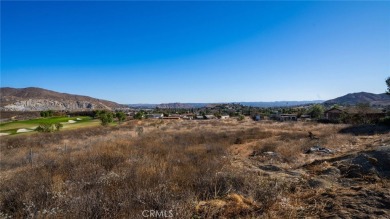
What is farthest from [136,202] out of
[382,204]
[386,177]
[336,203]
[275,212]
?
[386,177]

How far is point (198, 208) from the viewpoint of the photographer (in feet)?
14.8

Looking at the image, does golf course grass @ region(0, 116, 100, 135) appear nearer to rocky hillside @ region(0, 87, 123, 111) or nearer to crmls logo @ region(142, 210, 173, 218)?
→ crmls logo @ region(142, 210, 173, 218)

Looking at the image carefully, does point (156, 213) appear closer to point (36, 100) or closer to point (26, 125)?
point (26, 125)

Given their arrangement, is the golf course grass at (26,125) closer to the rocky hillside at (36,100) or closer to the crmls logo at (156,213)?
the crmls logo at (156,213)

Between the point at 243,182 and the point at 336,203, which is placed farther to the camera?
the point at 243,182

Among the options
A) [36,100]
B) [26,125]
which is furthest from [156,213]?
[36,100]

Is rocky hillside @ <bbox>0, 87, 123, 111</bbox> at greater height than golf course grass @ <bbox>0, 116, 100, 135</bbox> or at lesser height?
greater

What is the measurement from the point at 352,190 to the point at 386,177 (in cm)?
164

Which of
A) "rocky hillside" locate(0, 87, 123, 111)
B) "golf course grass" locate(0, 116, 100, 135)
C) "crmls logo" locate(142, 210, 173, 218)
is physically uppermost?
"rocky hillside" locate(0, 87, 123, 111)

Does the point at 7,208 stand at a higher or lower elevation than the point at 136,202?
lower

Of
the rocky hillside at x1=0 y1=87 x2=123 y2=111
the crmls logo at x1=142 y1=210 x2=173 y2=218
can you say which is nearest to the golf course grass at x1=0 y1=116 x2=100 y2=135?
the crmls logo at x1=142 y1=210 x2=173 y2=218

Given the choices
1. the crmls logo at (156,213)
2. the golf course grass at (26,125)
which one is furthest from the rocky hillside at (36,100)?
the crmls logo at (156,213)

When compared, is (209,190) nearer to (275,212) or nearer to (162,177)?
(162,177)

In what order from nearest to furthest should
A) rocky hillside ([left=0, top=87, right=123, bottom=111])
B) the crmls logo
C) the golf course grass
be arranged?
1. the crmls logo
2. the golf course grass
3. rocky hillside ([left=0, top=87, right=123, bottom=111])
